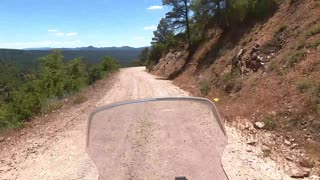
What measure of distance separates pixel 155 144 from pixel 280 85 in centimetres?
1117

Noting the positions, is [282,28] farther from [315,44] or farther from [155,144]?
[155,144]

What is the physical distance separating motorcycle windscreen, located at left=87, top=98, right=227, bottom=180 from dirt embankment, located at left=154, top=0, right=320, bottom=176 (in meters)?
5.29

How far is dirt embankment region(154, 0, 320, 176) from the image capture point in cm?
930

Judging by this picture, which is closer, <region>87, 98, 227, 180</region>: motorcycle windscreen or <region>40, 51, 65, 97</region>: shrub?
<region>87, 98, 227, 180</region>: motorcycle windscreen

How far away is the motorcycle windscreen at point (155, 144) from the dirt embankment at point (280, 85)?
529cm

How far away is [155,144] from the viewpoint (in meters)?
3.02

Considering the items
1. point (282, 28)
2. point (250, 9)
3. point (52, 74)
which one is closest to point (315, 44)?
point (282, 28)

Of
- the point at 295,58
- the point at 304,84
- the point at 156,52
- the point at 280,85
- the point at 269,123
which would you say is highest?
the point at 295,58

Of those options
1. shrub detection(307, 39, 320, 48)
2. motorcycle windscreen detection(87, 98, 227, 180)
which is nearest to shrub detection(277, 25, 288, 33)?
shrub detection(307, 39, 320, 48)

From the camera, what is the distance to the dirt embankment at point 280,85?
930 cm

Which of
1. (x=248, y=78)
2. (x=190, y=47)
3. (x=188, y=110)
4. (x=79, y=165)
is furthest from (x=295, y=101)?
(x=190, y=47)

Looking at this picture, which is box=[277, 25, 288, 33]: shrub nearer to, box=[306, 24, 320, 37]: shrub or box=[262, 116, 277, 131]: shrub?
box=[306, 24, 320, 37]: shrub

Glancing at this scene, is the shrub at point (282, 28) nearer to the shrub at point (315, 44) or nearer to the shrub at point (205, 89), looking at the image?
the shrub at point (315, 44)

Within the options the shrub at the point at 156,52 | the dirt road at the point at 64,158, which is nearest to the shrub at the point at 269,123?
the dirt road at the point at 64,158
